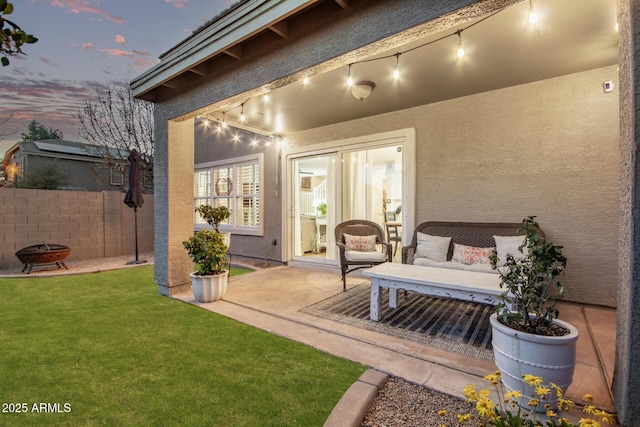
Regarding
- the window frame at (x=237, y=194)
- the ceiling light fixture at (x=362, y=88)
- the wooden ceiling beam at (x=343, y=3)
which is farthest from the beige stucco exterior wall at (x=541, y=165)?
the window frame at (x=237, y=194)

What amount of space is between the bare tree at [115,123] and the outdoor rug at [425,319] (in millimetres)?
8790

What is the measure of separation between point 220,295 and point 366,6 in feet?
11.1

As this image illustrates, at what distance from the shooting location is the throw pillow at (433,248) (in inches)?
153

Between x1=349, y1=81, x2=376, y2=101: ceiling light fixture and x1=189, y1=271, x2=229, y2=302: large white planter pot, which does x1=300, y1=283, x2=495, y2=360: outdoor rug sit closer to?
x1=189, y1=271, x2=229, y2=302: large white planter pot

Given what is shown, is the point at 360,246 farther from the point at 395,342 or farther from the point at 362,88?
the point at 362,88

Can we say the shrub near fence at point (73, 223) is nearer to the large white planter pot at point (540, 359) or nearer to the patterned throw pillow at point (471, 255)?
the patterned throw pillow at point (471, 255)

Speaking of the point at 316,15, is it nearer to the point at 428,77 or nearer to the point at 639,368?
the point at 428,77

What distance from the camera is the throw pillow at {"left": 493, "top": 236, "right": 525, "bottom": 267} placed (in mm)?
3402

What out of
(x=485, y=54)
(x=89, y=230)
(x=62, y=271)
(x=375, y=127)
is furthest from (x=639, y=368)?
(x=89, y=230)

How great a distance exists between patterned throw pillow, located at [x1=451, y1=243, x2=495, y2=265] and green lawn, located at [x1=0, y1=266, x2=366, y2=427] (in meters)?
2.26

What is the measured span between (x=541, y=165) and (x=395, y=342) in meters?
3.00

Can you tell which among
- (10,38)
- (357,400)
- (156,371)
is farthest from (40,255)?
(357,400)

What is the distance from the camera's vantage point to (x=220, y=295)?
12.0 ft

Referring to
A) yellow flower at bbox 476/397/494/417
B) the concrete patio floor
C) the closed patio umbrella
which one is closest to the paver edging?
the concrete patio floor
